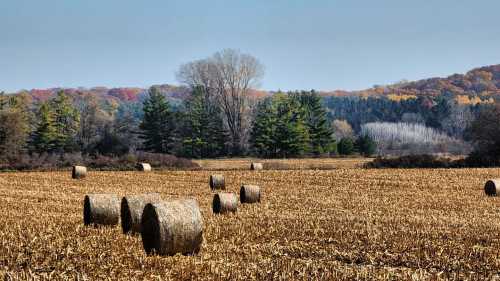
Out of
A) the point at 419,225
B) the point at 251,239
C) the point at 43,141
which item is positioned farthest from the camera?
the point at 43,141

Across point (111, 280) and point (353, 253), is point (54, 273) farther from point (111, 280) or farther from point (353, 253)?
point (353, 253)

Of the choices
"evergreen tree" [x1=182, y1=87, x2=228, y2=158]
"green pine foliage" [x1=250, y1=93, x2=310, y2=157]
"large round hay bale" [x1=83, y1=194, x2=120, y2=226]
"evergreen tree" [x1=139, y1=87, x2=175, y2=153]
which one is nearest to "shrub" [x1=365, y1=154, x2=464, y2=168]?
"green pine foliage" [x1=250, y1=93, x2=310, y2=157]

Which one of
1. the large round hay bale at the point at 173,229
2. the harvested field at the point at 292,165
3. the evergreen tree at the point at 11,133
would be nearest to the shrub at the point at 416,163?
the harvested field at the point at 292,165

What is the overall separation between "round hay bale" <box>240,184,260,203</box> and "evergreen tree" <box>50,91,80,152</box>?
57294 millimetres

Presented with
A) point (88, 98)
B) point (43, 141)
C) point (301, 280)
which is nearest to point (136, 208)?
point (301, 280)

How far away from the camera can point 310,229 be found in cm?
1391

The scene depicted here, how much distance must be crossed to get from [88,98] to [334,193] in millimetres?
78485

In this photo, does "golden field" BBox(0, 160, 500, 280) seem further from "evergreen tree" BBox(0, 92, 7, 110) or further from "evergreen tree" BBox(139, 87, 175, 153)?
"evergreen tree" BBox(0, 92, 7, 110)

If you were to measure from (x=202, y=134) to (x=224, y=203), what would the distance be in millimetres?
62973

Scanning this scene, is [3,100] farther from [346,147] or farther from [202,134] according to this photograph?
[346,147]

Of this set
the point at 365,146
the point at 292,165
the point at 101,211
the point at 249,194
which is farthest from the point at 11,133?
the point at 101,211

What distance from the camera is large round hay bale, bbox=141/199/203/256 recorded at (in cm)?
1038

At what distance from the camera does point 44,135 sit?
2899 inches

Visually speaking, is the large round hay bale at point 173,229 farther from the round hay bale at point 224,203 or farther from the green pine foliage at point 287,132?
the green pine foliage at point 287,132
